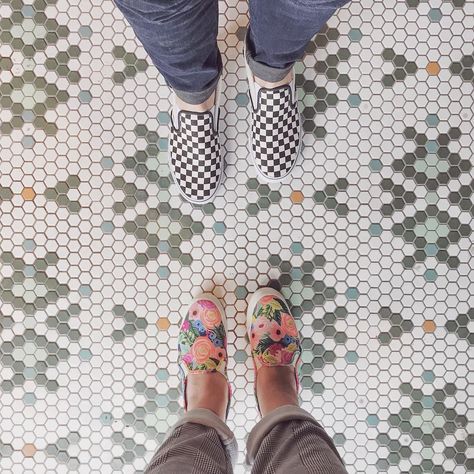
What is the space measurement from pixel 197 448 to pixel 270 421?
0.48ft

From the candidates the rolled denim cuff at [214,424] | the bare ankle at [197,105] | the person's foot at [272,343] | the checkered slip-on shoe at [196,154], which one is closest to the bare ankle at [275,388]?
the person's foot at [272,343]

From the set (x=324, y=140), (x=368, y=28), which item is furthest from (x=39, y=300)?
(x=368, y=28)

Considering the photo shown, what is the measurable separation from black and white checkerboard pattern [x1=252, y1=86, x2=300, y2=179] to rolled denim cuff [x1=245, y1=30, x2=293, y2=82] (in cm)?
4

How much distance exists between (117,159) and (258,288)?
406 millimetres

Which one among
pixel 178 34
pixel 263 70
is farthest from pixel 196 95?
pixel 178 34

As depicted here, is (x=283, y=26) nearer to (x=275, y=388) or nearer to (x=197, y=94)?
(x=197, y=94)

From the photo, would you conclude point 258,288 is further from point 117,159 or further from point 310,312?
point 117,159

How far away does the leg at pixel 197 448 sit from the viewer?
718 millimetres

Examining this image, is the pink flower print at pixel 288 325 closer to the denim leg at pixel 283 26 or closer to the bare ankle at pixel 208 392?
the bare ankle at pixel 208 392

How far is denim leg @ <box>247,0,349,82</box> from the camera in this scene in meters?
0.60

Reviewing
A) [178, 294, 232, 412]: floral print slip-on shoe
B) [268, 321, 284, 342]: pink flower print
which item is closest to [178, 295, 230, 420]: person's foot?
[178, 294, 232, 412]: floral print slip-on shoe

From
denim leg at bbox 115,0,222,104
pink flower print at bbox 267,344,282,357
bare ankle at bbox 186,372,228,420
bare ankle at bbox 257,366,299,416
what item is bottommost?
bare ankle at bbox 186,372,228,420

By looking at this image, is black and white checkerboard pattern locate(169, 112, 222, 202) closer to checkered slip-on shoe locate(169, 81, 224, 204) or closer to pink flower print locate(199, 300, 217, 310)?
checkered slip-on shoe locate(169, 81, 224, 204)

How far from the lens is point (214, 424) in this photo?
88 centimetres
